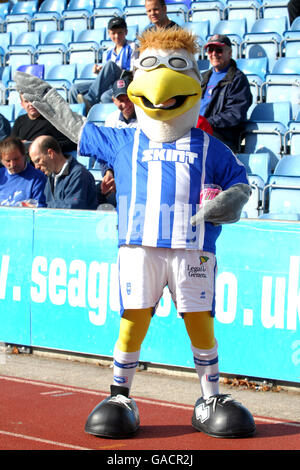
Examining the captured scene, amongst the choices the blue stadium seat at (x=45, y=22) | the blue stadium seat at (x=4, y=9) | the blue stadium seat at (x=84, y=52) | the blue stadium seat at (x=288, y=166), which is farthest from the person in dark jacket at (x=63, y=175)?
the blue stadium seat at (x=4, y=9)

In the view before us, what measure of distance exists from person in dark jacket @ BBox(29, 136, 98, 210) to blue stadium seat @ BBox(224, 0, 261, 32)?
220 inches

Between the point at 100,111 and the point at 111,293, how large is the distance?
3.86 metres

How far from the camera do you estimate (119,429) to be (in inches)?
150

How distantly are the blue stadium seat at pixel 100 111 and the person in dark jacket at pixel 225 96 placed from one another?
5.51ft

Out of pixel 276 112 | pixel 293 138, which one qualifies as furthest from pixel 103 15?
pixel 293 138

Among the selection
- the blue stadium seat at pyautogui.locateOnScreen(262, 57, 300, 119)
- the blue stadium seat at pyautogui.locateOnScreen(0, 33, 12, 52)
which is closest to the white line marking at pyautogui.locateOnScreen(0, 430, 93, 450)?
the blue stadium seat at pyautogui.locateOnScreen(262, 57, 300, 119)

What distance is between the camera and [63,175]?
19.5 ft

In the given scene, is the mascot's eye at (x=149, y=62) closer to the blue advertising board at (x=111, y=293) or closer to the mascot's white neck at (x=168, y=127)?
the mascot's white neck at (x=168, y=127)

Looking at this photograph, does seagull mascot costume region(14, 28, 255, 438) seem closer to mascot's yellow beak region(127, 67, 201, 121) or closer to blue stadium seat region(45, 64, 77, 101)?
mascot's yellow beak region(127, 67, 201, 121)

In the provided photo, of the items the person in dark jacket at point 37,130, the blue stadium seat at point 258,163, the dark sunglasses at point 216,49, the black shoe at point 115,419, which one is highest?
the dark sunglasses at point 216,49

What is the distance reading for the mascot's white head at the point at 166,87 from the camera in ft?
12.7

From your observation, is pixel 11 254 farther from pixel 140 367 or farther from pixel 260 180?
pixel 260 180
